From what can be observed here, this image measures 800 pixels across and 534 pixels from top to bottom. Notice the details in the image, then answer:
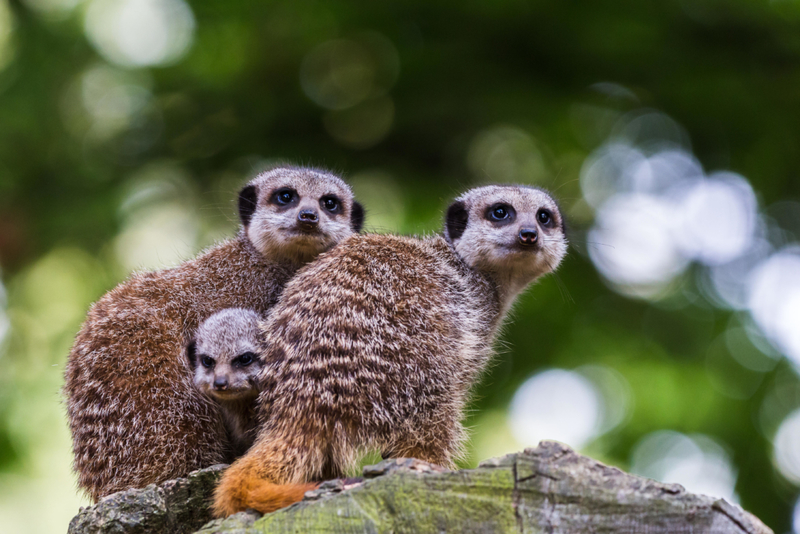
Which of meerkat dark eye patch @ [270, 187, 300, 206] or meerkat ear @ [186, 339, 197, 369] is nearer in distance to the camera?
meerkat ear @ [186, 339, 197, 369]

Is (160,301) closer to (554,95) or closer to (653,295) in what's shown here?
(554,95)

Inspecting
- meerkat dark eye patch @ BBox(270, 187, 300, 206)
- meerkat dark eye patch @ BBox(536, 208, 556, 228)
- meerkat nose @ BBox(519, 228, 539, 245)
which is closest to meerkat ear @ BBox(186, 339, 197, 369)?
meerkat dark eye patch @ BBox(270, 187, 300, 206)

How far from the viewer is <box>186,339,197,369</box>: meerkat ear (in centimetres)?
435

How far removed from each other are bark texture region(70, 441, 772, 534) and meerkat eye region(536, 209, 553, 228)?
2.80 metres

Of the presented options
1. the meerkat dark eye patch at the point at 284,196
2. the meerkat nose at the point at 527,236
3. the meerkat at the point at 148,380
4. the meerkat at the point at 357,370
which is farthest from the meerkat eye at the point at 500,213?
the meerkat dark eye patch at the point at 284,196

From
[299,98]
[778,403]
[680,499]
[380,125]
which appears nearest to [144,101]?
[299,98]

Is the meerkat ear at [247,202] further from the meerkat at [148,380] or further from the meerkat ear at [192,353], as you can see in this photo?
the meerkat ear at [192,353]

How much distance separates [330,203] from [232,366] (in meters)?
1.80

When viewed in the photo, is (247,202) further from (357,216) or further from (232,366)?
(232,366)

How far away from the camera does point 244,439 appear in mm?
4227

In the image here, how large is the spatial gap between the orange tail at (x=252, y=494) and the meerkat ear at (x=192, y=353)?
1185mm

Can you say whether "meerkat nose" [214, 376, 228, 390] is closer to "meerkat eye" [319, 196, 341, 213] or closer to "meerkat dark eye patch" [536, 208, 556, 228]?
"meerkat eye" [319, 196, 341, 213]

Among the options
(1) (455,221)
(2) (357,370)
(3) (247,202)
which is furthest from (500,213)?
(2) (357,370)

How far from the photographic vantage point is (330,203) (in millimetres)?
5477
